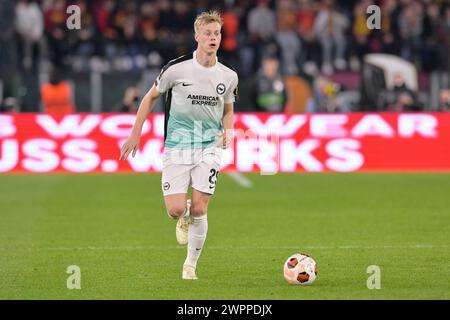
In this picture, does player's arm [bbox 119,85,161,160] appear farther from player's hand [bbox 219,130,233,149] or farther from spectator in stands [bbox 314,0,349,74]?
spectator in stands [bbox 314,0,349,74]

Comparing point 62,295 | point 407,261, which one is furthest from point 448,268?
point 62,295

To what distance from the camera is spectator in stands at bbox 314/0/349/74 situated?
26875 mm

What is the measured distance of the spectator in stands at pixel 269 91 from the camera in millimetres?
23984

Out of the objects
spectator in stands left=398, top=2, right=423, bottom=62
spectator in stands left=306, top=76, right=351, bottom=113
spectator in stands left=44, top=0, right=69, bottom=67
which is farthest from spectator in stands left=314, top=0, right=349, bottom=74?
spectator in stands left=44, top=0, right=69, bottom=67

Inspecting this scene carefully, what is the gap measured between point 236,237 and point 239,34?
14477 millimetres

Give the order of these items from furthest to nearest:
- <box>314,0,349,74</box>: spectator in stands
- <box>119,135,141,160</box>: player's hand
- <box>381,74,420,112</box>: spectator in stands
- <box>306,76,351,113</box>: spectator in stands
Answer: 1. <box>314,0,349,74</box>: spectator in stands
2. <box>306,76,351,113</box>: spectator in stands
3. <box>381,74,420,112</box>: spectator in stands
4. <box>119,135,141,160</box>: player's hand

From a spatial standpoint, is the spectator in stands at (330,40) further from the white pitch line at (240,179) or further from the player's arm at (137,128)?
the player's arm at (137,128)

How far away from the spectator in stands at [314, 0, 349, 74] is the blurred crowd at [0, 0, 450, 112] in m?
0.02

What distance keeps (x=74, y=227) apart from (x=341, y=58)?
44.9 feet

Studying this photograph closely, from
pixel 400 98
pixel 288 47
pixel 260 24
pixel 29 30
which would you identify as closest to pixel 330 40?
pixel 288 47

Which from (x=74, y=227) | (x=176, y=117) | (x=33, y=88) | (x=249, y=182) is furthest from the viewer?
(x=33, y=88)

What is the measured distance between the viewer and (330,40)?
88.1 ft
